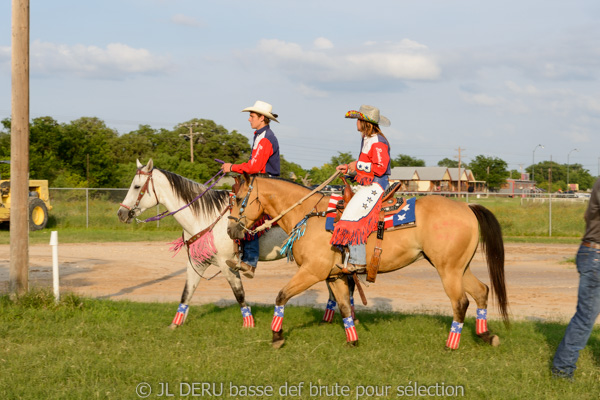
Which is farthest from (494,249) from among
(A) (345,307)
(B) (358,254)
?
(A) (345,307)

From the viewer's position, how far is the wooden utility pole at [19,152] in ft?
30.4

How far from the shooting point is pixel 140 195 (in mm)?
8758

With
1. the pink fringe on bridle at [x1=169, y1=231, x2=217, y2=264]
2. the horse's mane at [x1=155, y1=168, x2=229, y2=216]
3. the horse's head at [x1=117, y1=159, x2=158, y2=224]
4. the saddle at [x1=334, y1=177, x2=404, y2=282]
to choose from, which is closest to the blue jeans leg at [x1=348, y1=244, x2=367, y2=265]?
the saddle at [x1=334, y1=177, x2=404, y2=282]

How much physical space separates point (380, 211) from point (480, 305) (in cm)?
167

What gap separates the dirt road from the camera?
434 inches

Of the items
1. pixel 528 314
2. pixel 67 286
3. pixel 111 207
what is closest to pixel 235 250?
pixel 528 314

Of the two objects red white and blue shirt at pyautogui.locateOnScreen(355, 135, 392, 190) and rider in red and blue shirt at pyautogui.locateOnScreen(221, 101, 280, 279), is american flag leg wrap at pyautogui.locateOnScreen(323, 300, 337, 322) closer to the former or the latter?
rider in red and blue shirt at pyautogui.locateOnScreen(221, 101, 280, 279)

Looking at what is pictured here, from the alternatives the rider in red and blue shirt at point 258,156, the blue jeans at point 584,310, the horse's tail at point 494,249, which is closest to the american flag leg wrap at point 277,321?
the rider in red and blue shirt at point 258,156

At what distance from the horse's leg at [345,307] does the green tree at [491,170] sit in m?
107

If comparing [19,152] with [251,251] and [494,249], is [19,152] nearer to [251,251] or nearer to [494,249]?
[251,251]

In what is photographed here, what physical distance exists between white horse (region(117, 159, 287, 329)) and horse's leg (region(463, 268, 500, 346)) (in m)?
2.58

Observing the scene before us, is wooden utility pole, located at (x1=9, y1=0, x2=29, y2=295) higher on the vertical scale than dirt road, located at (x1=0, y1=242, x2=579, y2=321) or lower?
higher

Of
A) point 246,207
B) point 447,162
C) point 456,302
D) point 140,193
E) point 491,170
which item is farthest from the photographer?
point 447,162

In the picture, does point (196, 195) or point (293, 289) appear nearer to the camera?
point (293, 289)
